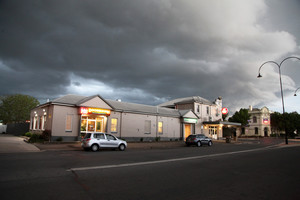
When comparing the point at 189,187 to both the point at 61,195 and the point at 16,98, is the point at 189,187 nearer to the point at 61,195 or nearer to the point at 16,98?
the point at 61,195

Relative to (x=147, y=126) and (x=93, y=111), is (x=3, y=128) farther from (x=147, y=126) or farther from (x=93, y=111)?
(x=147, y=126)

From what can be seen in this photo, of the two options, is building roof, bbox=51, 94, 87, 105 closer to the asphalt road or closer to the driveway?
the driveway

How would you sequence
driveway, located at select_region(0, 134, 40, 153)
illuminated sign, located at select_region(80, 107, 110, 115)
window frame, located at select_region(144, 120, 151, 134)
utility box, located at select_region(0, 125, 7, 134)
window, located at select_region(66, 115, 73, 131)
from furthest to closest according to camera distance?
utility box, located at select_region(0, 125, 7, 134) → window frame, located at select_region(144, 120, 151, 134) → illuminated sign, located at select_region(80, 107, 110, 115) → window, located at select_region(66, 115, 73, 131) → driveway, located at select_region(0, 134, 40, 153)

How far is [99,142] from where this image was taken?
56.1 feet

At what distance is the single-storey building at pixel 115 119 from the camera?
2355 centimetres

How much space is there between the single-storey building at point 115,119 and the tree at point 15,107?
2808 centimetres

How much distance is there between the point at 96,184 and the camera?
6.47 meters

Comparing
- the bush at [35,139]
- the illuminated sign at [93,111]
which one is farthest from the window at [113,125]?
the bush at [35,139]

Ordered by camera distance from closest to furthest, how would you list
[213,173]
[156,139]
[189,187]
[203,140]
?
[189,187]
[213,173]
[203,140]
[156,139]

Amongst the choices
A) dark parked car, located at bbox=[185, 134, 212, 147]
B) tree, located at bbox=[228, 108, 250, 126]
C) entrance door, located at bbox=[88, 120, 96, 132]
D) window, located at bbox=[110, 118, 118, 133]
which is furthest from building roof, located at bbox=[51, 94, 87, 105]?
tree, located at bbox=[228, 108, 250, 126]

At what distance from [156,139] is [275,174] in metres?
23.6

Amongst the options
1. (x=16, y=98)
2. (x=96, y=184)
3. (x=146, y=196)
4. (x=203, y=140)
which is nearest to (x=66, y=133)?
(x=203, y=140)

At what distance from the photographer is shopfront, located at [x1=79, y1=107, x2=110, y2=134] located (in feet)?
80.4

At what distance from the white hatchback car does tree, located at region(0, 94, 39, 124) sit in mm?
45826
